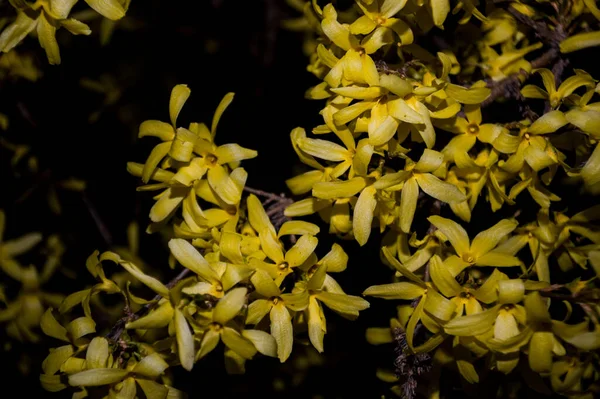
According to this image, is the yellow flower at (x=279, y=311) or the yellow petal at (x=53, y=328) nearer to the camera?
the yellow flower at (x=279, y=311)

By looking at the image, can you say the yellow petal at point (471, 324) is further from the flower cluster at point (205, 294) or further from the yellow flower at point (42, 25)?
the yellow flower at point (42, 25)

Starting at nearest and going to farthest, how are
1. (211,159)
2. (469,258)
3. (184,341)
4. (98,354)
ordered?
(184,341) → (98,354) → (469,258) → (211,159)

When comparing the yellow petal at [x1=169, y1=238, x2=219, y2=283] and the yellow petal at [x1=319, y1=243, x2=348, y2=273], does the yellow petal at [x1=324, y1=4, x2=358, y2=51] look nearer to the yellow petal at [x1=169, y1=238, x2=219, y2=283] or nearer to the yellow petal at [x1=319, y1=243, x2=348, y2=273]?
the yellow petal at [x1=319, y1=243, x2=348, y2=273]

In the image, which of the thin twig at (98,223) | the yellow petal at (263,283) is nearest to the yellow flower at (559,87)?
the yellow petal at (263,283)

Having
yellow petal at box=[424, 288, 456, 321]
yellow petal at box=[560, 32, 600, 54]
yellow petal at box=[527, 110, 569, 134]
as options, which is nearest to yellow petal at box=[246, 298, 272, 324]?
yellow petal at box=[424, 288, 456, 321]

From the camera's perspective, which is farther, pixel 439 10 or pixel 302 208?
pixel 302 208

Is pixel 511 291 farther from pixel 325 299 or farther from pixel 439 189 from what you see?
pixel 325 299

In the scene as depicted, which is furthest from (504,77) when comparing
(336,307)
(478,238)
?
(336,307)

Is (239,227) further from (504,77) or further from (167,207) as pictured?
(504,77)

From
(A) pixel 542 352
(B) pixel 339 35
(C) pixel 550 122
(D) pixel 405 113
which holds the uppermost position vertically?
(B) pixel 339 35

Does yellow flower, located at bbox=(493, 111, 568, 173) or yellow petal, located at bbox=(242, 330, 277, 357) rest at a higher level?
yellow flower, located at bbox=(493, 111, 568, 173)

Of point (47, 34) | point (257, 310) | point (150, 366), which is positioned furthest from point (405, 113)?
point (47, 34)
